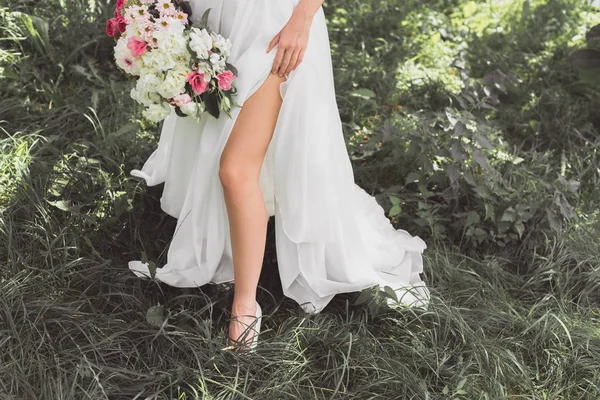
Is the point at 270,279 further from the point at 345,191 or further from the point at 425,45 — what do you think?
the point at 425,45

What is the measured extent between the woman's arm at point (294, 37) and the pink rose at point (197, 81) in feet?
0.84

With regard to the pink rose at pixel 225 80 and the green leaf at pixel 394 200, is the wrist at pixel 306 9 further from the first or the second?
the green leaf at pixel 394 200

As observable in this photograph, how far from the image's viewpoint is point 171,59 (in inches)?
92.5

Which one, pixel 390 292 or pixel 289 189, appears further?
pixel 390 292

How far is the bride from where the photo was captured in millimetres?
2479

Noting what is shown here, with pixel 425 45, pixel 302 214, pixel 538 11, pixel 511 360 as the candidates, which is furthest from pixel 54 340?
pixel 538 11

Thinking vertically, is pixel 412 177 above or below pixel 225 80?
below

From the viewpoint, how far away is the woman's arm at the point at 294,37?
2.45 meters

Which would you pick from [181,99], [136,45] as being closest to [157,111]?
[181,99]

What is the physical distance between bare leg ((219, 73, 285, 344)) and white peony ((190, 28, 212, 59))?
234mm

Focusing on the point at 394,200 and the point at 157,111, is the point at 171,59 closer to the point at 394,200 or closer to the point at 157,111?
the point at 157,111

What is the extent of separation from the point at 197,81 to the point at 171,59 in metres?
0.11

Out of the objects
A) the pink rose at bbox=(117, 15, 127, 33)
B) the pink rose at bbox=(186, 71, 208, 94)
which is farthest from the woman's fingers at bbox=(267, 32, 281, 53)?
the pink rose at bbox=(117, 15, 127, 33)

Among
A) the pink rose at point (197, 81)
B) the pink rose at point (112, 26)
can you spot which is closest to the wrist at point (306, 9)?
the pink rose at point (197, 81)
